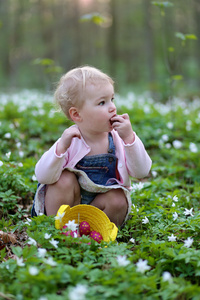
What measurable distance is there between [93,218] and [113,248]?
1.59 ft

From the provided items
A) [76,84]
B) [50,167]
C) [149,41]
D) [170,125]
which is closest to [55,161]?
[50,167]

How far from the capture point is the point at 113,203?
9.41 ft

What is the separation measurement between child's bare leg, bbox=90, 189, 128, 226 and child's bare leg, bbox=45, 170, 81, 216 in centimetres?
27

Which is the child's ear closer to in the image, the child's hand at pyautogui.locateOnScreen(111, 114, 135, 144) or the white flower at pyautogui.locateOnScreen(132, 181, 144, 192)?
the child's hand at pyautogui.locateOnScreen(111, 114, 135, 144)

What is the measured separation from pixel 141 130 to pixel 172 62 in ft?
6.17

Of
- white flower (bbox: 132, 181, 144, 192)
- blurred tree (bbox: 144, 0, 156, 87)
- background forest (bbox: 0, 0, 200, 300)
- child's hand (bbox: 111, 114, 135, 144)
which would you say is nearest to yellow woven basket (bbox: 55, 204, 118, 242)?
background forest (bbox: 0, 0, 200, 300)

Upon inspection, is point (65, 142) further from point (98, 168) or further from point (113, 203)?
point (113, 203)

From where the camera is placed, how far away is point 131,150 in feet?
8.96

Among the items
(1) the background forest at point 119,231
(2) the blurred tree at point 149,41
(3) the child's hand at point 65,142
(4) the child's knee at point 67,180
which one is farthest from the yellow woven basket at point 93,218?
(2) the blurred tree at point 149,41

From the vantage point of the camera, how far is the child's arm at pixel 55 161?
2.67 metres

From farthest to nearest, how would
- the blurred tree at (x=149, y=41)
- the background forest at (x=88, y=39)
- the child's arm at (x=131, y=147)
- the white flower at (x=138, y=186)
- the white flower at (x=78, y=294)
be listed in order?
the background forest at (x=88, y=39) < the blurred tree at (x=149, y=41) < the white flower at (x=138, y=186) < the child's arm at (x=131, y=147) < the white flower at (x=78, y=294)

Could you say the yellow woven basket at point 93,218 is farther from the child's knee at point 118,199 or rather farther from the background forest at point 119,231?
the child's knee at point 118,199

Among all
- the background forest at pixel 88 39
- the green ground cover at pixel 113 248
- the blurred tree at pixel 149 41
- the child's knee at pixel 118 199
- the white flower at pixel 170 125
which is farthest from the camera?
the background forest at pixel 88 39

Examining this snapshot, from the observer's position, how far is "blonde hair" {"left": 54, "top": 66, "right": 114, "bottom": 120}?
9.16 ft
